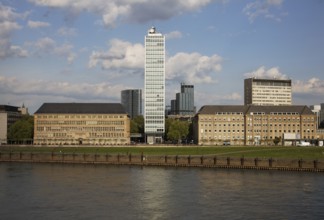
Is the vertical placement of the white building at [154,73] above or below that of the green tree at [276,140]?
above

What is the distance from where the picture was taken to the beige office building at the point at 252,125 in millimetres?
186250

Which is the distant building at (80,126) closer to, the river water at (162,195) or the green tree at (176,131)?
the green tree at (176,131)

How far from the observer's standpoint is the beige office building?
186 metres

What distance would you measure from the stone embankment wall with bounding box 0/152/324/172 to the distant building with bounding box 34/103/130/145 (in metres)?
63.4

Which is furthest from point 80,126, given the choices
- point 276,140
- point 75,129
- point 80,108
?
point 276,140

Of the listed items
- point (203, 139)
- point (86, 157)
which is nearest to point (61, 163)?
point (86, 157)

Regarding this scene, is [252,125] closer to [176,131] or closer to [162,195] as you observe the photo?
[176,131]

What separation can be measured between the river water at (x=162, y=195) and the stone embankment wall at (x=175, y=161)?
232 inches

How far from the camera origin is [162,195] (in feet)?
207

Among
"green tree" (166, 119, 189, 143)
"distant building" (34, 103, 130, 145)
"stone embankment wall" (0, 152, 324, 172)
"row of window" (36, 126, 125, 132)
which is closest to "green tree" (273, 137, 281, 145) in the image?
"green tree" (166, 119, 189, 143)

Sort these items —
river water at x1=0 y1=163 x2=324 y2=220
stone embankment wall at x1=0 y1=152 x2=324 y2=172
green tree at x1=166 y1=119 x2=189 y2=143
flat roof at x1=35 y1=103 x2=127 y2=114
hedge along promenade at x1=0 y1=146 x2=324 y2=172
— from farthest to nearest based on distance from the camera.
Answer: green tree at x1=166 y1=119 x2=189 y2=143 < flat roof at x1=35 y1=103 x2=127 y2=114 < hedge along promenade at x1=0 y1=146 x2=324 y2=172 < stone embankment wall at x1=0 y1=152 x2=324 y2=172 < river water at x1=0 y1=163 x2=324 y2=220

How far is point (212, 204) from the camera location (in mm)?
56500

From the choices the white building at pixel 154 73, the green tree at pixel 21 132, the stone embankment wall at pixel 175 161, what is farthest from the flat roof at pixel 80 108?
the stone embankment wall at pixel 175 161

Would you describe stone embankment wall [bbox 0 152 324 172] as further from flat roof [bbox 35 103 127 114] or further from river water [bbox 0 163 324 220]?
flat roof [bbox 35 103 127 114]
